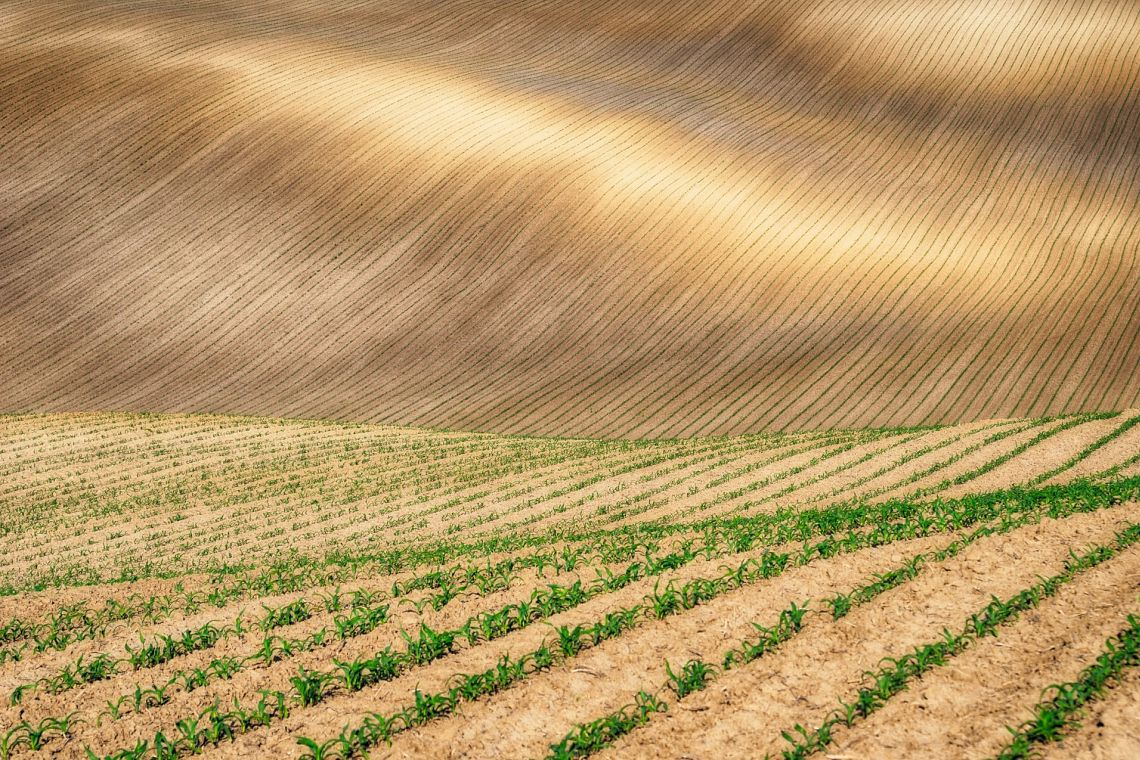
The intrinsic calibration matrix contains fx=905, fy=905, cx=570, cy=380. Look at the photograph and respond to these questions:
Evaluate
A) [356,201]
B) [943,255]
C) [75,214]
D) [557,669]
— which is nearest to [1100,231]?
[943,255]

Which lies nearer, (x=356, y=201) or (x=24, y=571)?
(x=24, y=571)

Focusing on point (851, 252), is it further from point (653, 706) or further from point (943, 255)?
point (653, 706)

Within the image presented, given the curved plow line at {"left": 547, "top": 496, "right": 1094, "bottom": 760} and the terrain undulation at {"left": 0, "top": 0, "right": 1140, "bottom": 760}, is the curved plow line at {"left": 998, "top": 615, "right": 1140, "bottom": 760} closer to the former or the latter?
the terrain undulation at {"left": 0, "top": 0, "right": 1140, "bottom": 760}

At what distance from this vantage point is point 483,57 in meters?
41.7

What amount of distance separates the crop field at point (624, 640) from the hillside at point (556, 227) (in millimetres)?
12190

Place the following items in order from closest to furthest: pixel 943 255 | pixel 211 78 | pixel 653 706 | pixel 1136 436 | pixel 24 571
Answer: pixel 653 706 → pixel 24 571 → pixel 1136 436 → pixel 943 255 → pixel 211 78

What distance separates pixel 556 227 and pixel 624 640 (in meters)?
24.0

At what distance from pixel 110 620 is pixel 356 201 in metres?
24.3

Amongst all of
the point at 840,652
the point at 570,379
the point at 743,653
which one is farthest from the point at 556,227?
the point at 840,652

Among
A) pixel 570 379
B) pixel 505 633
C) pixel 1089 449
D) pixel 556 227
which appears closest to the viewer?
pixel 505 633

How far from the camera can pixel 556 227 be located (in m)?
29.9

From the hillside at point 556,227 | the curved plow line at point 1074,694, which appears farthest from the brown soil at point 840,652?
the hillside at point 556,227

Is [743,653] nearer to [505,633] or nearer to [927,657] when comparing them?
[927,657]

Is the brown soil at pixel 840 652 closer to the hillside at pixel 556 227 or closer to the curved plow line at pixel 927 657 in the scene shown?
the curved plow line at pixel 927 657
